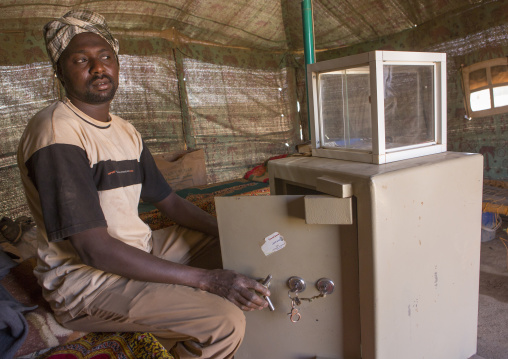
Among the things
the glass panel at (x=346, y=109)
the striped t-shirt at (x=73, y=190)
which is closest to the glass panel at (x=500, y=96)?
the glass panel at (x=346, y=109)

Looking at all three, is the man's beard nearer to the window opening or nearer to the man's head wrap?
the man's head wrap

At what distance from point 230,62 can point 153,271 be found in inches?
128

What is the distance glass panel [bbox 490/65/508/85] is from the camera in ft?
9.13

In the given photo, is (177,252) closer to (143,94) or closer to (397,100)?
(397,100)

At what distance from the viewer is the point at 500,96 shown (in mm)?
2840

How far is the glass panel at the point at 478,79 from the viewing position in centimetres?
292

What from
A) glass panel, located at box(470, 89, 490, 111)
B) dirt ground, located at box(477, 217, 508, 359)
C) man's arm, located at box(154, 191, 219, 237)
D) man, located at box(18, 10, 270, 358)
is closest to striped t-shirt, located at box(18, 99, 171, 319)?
man, located at box(18, 10, 270, 358)

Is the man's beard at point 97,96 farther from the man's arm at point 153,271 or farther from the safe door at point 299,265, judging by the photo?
the safe door at point 299,265

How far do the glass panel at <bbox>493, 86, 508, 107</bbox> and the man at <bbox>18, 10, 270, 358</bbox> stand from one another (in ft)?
9.28

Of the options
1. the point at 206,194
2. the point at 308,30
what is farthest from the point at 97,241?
the point at 206,194

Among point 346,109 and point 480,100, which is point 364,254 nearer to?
point 346,109

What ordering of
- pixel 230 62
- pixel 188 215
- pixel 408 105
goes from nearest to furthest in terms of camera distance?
pixel 408 105 → pixel 188 215 → pixel 230 62

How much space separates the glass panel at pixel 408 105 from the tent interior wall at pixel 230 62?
6.87ft

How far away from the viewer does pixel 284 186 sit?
1.50 metres
